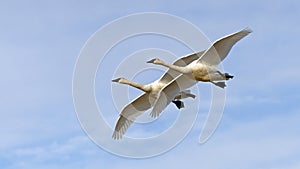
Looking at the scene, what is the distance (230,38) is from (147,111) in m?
7.24

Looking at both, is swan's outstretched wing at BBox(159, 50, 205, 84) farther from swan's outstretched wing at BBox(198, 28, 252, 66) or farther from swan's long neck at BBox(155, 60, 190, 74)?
swan's outstretched wing at BBox(198, 28, 252, 66)

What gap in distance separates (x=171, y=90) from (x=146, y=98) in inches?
119

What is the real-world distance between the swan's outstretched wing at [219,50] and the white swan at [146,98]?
1.51m

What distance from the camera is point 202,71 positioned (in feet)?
164

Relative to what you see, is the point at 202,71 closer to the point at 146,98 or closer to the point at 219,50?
the point at 219,50

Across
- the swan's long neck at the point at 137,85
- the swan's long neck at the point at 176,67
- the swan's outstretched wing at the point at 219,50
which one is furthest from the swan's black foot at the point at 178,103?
the swan's outstretched wing at the point at 219,50

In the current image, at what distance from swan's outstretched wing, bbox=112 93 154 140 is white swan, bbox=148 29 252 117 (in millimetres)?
2405

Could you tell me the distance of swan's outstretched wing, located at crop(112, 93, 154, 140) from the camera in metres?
54.5

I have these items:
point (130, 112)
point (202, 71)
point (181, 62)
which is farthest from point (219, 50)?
point (130, 112)

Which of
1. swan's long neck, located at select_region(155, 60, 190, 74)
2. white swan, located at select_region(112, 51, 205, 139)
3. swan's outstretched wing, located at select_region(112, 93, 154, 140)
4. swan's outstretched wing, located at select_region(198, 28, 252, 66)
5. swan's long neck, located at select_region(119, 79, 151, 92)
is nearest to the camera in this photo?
swan's outstretched wing, located at select_region(198, 28, 252, 66)

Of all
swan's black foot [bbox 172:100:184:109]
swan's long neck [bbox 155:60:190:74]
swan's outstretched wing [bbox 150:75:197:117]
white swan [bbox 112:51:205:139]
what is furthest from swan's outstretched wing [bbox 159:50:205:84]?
swan's black foot [bbox 172:100:184:109]

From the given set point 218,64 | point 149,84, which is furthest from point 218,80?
point 149,84

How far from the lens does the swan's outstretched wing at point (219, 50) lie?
49.3m

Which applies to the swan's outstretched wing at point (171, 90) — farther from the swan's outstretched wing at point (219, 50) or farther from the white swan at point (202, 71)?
the swan's outstretched wing at point (219, 50)
